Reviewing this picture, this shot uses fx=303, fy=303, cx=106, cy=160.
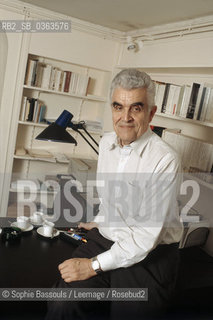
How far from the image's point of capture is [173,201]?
1.40m

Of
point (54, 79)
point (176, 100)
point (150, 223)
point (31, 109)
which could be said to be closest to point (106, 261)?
point (150, 223)

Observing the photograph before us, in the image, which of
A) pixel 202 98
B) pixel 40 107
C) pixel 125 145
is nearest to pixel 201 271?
pixel 125 145

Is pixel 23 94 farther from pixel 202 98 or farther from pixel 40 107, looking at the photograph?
pixel 202 98

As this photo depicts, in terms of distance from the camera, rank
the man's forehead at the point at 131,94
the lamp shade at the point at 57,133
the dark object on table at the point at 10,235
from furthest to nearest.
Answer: the lamp shade at the point at 57,133 → the dark object on table at the point at 10,235 → the man's forehead at the point at 131,94

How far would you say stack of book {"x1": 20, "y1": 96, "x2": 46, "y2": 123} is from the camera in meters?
3.55

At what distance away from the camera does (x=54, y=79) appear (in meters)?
3.60

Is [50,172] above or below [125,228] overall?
below

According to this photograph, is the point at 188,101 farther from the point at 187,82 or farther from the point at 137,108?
the point at 137,108

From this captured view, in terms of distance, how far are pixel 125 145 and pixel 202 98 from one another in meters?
0.99

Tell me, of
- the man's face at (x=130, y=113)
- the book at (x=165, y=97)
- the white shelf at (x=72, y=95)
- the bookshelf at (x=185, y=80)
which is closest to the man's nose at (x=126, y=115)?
the man's face at (x=130, y=113)

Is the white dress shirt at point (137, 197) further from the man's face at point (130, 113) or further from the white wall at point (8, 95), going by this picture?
the white wall at point (8, 95)

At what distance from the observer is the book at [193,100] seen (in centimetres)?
229

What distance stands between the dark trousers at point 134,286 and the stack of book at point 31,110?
2607 mm

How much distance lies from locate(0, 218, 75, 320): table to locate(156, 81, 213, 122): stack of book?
4.50 ft
